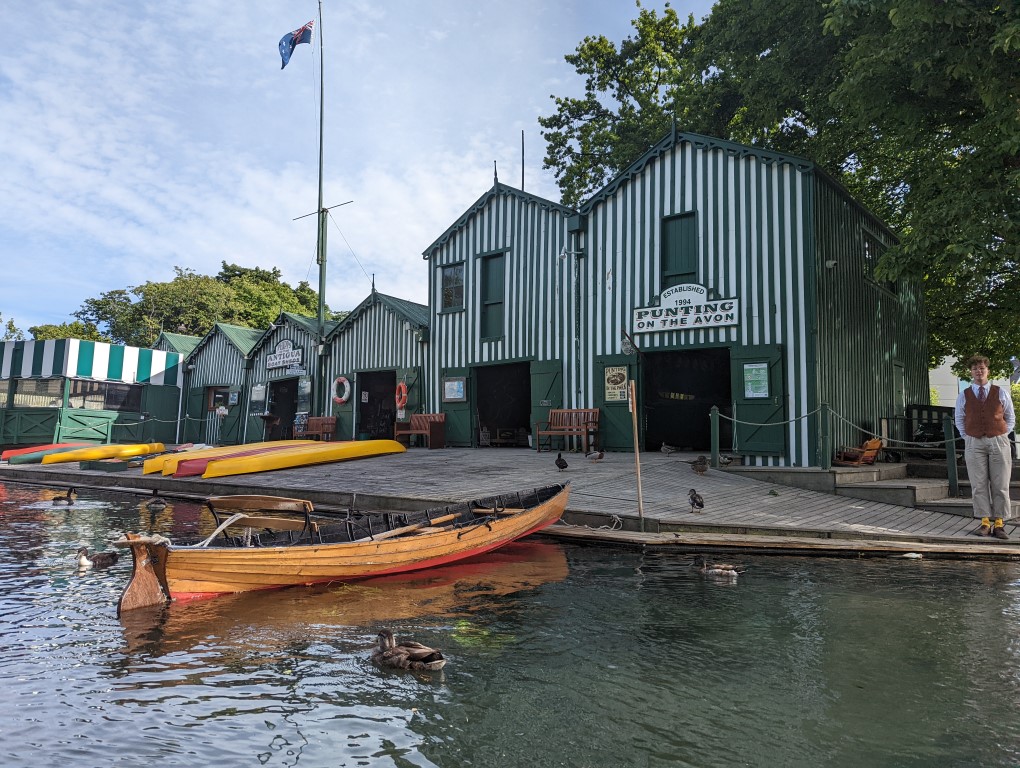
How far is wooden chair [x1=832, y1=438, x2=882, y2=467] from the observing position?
40.7 ft

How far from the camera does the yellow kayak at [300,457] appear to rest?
14273 mm

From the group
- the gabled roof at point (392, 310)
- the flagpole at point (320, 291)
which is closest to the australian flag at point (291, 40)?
the flagpole at point (320, 291)

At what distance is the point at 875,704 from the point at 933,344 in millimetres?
21497

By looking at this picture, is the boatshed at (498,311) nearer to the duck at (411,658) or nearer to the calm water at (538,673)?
the calm water at (538,673)

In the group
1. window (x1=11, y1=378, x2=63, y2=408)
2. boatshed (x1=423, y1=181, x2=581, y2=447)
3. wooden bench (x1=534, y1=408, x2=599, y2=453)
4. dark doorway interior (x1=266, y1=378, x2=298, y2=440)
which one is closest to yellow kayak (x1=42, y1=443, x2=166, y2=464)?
dark doorway interior (x1=266, y1=378, x2=298, y2=440)

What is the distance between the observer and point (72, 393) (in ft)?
81.7

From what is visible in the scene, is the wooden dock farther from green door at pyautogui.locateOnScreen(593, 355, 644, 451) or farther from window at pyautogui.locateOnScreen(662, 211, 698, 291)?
window at pyautogui.locateOnScreen(662, 211, 698, 291)

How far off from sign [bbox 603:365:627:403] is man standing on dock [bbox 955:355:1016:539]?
24.0ft

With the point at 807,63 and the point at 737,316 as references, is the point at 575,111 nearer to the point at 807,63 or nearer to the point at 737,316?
the point at 807,63

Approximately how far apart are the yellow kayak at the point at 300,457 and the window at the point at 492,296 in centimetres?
410

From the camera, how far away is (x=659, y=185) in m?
14.6

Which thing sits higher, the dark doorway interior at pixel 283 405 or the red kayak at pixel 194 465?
the dark doorway interior at pixel 283 405

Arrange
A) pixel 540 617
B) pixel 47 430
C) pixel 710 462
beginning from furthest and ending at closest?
pixel 47 430
pixel 710 462
pixel 540 617

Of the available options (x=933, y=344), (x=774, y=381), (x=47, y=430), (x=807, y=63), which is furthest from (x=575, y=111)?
(x=47, y=430)
